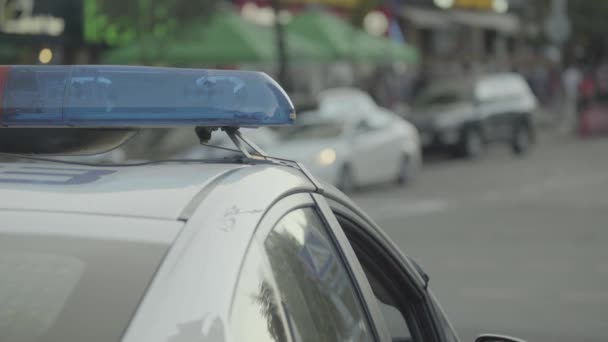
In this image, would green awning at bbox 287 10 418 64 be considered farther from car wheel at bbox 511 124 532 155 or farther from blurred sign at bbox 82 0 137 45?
blurred sign at bbox 82 0 137 45

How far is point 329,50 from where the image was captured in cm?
2883

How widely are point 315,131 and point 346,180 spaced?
3.73ft

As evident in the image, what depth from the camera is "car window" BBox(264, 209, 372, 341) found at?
2.39 metres

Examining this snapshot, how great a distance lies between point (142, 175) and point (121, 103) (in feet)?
0.44

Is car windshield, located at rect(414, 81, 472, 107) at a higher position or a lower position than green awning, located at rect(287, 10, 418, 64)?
lower

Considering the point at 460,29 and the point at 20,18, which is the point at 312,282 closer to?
the point at 20,18

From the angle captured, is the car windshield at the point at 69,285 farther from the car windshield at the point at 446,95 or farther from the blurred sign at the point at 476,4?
the blurred sign at the point at 476,4

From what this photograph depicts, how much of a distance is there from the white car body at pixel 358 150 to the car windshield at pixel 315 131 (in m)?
0.05

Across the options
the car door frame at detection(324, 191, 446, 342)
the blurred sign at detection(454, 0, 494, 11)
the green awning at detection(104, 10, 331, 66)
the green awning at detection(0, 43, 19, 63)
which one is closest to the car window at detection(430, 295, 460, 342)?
the car door frame at detection(324, 191, 446, 342)

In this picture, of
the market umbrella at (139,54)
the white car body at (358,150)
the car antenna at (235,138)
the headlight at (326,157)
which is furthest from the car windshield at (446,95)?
the car antenna at (235,138)

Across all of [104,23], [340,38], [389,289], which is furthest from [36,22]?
[389,289]

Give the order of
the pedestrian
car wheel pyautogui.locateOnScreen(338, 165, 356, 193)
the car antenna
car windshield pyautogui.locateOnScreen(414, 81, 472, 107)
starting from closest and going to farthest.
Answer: the car antenna < car wheel pyautogui.locateOnScreen(338, 165, 356, 193) < car windshield pyautogui.locateOnScreen(414, 81, 472, 107) < the pedestrian

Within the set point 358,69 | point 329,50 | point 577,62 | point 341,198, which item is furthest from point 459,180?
point 577,62

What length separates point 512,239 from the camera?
14703mm
